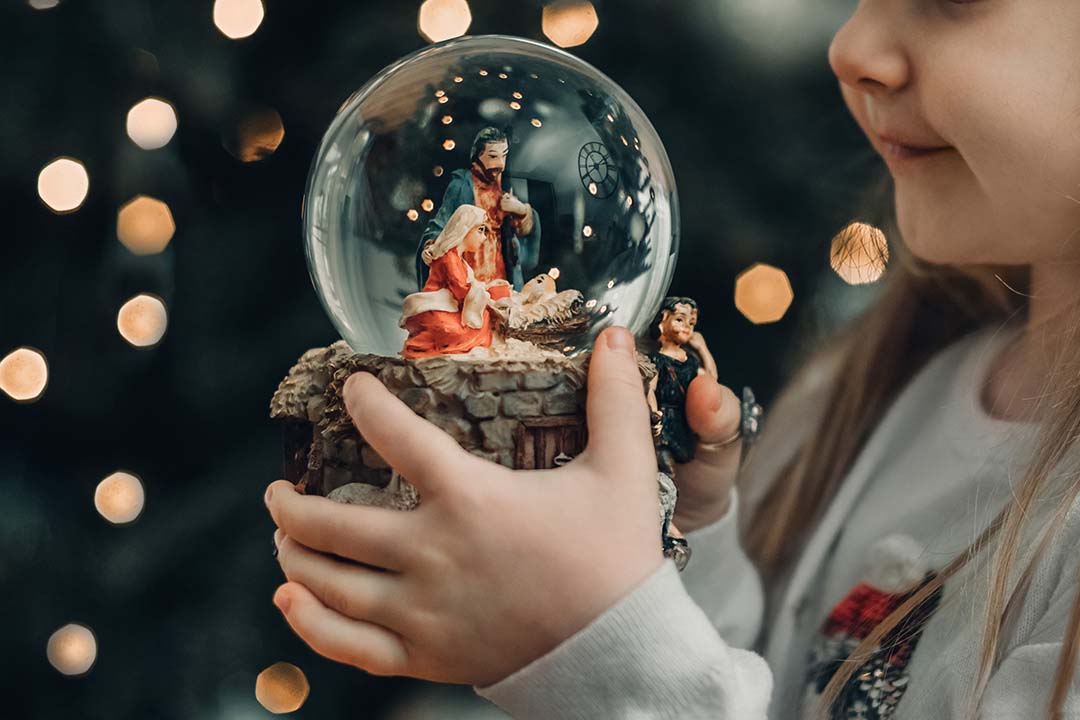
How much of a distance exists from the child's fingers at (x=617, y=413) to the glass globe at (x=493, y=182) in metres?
0.05

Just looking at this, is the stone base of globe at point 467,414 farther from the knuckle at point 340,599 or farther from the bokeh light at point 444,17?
the bokeh light at point 444,17

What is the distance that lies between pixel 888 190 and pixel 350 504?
0.73 meters

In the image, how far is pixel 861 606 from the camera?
0.85 meters

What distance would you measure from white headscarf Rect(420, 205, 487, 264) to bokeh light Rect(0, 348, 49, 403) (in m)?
→ 0.61

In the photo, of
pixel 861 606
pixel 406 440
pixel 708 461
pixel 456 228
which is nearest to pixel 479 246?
pixel 456 228

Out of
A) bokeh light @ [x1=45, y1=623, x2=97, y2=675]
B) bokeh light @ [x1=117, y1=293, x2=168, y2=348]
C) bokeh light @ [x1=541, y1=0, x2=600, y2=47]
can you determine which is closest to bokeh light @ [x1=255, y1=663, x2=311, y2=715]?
bokeh light @ [x1=45, y1=623, x2=97, y2=675]

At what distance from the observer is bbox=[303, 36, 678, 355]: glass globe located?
58 cm

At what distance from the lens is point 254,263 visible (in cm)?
106

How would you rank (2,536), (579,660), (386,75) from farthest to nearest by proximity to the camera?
(2,536) → (386,75) → (579,660)

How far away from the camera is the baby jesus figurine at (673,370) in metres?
0.69

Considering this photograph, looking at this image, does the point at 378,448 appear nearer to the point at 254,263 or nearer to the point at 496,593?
the point at 496,593

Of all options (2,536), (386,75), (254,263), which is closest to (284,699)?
(2,536)

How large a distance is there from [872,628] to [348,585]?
435 mm

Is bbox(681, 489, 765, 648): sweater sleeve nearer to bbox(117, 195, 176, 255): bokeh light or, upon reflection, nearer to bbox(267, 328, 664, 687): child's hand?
bbox(267, 328, 664, 687): child's hand
